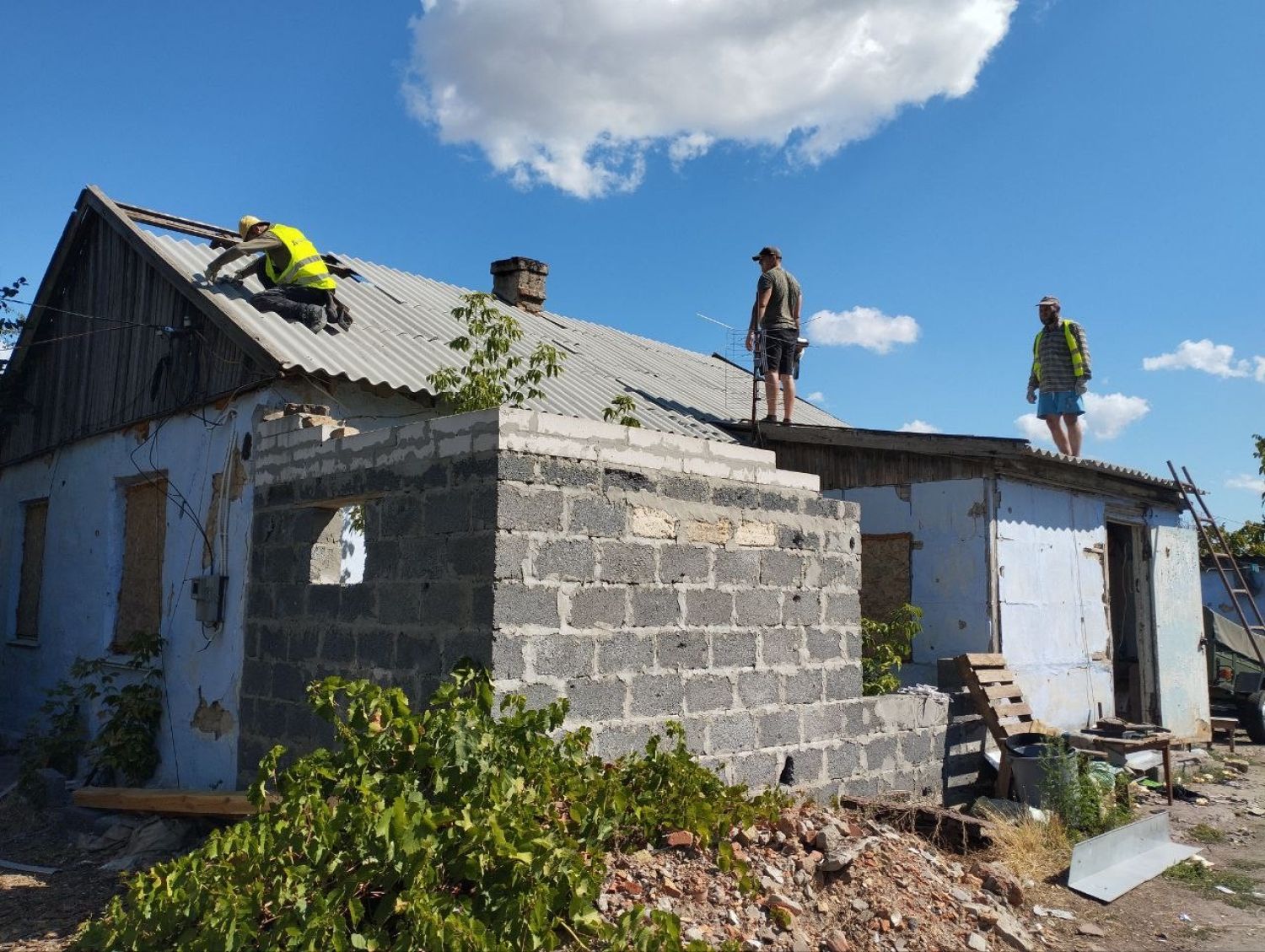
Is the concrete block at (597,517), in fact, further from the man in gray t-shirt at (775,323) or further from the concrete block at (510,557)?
the man in gray t-shirt at (775,323)

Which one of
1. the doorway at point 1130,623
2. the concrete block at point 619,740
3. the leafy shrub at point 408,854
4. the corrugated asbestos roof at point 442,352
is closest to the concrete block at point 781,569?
the concrete block at point 619,740

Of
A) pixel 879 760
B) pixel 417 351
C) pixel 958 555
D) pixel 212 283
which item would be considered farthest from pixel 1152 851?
pixel 212 283

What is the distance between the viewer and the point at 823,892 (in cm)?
496

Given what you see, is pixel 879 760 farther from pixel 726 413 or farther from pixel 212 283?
pixel 212 283

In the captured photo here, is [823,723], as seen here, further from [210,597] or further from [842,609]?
[210,597]

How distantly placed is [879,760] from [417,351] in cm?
517

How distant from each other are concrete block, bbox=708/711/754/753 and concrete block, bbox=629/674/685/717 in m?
0.33

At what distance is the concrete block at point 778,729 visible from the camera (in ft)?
20.7

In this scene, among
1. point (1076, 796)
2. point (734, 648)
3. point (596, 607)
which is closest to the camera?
point (596, 607)

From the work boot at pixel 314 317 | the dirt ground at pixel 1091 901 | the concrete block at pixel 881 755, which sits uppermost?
the work boot at pixel 314 317

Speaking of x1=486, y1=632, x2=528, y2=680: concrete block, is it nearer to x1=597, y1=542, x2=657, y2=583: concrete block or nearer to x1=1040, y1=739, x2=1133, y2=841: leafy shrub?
x1=597, y1=542, x2=657, y2=583: concrete block

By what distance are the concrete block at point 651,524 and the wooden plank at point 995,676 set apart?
368cm

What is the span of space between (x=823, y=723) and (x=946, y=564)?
113 inches

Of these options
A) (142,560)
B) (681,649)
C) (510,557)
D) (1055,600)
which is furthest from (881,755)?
(142,560)
